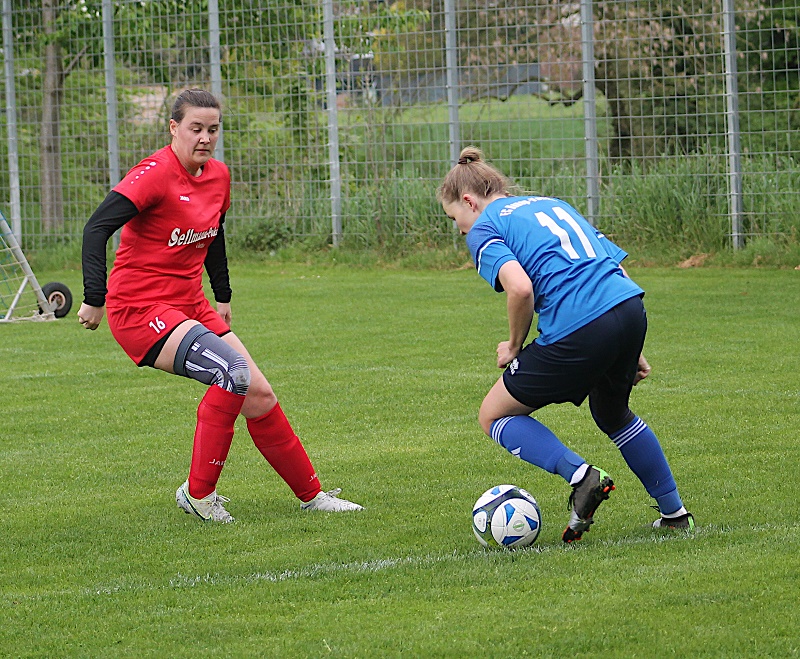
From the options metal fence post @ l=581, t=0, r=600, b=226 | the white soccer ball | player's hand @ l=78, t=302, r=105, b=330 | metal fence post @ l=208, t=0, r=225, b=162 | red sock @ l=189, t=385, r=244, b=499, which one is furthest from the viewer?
metal fence post @ l=208, t=0, r=225, b=162

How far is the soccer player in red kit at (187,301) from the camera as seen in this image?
573 centimetres

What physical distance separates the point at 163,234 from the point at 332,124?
503 inches

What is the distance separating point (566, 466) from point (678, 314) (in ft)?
25.0

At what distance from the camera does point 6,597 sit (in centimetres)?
470

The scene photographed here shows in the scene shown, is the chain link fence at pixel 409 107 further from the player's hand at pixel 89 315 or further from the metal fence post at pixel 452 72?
the player's hand at pixel 89 315

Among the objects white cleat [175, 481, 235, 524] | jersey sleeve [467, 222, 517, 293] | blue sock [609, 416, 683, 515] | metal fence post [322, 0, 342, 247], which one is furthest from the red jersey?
metal fence post [322, 0, 342, 247]

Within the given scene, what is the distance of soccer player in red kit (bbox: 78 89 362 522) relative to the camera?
5.73 m

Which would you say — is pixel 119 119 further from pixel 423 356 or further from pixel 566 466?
pixel 566 466

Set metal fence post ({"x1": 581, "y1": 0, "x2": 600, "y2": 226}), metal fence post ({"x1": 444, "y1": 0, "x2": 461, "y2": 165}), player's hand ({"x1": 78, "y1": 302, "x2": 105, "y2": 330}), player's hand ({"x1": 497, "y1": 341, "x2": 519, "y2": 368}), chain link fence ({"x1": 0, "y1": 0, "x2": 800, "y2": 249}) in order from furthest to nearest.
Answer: metal fence post ({"x1": 444, "y1": 0, "x2": 461, "y2": 165})
metal fence post ({"x1": 581, "y1": 0, "x2": 600, "y2": 226})
chain link fence ({"x1": 0, "y1": 0, "x2": 800, "y2": 249})
player's hand ({"x1": 78, "y1": 302, "x2": 105, "y2": 330})
player's hand ({"x1": 497, "y1": 341, "x2": 519, "y2": 368})

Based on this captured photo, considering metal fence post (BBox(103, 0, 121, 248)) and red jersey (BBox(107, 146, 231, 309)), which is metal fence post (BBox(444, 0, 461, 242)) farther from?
red jersey (BBox(107, 146, 231, 309))

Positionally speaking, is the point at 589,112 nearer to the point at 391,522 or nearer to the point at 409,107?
the point at 409,107

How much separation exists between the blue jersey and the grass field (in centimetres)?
92

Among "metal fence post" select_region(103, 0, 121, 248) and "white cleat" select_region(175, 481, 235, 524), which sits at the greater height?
"metal fence post" select_region(103, 0, 121, 248)

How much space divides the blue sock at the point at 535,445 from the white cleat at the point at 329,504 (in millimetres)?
1052
